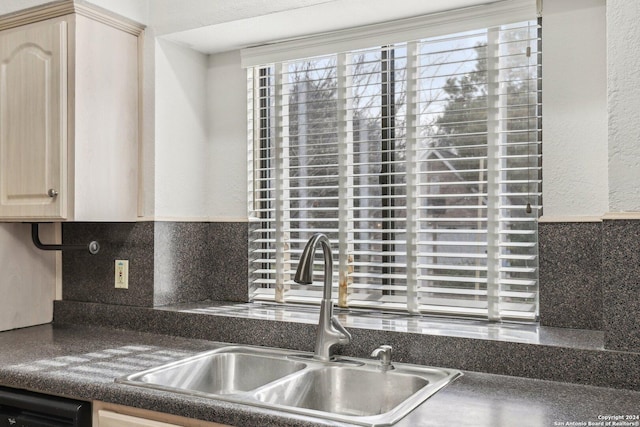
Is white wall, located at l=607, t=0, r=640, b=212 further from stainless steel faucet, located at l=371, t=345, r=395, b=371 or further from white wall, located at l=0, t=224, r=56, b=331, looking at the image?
white wall, located at l=0, t=224, r=56, b=331

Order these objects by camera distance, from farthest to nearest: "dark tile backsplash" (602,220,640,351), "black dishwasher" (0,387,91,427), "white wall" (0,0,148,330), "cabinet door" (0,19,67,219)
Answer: "white wall" (0,0,148,330), "cabinet door" (0,19,67,219), "black dishwasher" (0,387,91,427), "dark tile backsplash" (602,220,640,351)

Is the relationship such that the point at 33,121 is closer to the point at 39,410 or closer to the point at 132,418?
the point at 39,410

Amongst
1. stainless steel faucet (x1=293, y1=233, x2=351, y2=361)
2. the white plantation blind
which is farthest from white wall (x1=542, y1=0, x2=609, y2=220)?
stainless steel faucet (x1=293, y1=233, x2=351, y2=361)

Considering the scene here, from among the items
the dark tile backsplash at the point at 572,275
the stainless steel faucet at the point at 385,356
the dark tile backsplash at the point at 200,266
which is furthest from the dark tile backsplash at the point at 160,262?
the dark tile backsplash at the point at 572,275

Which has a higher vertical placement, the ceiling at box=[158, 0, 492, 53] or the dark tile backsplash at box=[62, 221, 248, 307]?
the ceiling at box=[158, 0, 492, 53]

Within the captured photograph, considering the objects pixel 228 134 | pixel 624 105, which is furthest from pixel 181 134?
pixel 624 105

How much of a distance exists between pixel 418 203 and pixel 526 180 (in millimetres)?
395

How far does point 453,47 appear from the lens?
2160 millimetres

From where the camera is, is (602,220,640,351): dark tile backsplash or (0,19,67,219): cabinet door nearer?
(602,220,640,351): dark tile backsplash

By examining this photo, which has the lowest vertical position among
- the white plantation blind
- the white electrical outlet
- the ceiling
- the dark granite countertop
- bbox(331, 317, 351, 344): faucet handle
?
the dark granite countertop

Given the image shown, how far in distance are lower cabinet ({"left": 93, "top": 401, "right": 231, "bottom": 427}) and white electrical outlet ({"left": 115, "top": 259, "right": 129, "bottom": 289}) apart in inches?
32.0

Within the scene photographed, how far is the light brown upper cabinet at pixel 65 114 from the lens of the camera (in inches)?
83.7

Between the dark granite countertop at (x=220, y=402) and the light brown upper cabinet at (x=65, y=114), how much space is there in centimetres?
50

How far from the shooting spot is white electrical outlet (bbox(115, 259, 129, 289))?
241 centimetres
